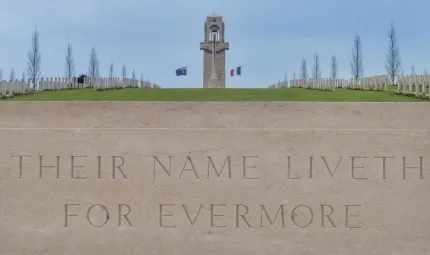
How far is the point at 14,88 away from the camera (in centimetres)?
2378

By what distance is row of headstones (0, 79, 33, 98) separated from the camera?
21870 millimetres

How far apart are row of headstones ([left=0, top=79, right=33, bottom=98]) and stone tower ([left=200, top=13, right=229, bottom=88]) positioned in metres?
24.0

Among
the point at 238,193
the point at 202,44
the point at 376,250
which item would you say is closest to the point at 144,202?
the point at 238,193

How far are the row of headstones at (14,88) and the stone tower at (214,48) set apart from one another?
2398 centimetres

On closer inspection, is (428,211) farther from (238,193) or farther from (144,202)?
(144,202)

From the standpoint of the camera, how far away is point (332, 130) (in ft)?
18.0

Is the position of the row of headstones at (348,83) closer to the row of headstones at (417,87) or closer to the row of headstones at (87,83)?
the row of headstones at (417,87)

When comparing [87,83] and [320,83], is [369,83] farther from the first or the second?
[87,83]

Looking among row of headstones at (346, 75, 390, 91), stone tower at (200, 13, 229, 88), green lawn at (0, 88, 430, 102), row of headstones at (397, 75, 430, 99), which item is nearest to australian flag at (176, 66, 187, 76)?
stone tower at (200, 13, 229, 88)

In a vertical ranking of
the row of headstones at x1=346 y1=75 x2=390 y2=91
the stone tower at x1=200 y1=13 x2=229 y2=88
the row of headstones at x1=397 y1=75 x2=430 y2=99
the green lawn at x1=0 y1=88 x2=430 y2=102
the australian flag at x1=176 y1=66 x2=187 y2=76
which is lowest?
the green lawn at x1=0 y1=88 x2=430 y2=102

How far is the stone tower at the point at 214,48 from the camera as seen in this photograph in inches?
1916

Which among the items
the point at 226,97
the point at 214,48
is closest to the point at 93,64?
the point at 214,48

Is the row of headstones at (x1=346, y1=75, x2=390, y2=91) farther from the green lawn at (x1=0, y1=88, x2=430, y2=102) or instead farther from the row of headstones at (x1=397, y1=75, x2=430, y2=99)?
the green lawn at (x1=0, y1=88, x2=430, y2=102)

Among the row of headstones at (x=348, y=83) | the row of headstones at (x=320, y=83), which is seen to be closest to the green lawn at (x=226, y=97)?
the row of headstones at (x=348, y=83)
